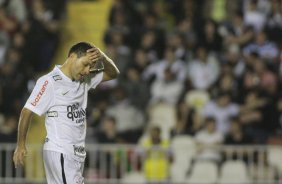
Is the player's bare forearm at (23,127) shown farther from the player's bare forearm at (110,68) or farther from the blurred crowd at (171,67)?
the blurred crowd at (171,67)

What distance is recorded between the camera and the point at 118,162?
1827 centimetres

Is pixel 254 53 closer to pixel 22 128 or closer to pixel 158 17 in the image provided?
pixel 158 17

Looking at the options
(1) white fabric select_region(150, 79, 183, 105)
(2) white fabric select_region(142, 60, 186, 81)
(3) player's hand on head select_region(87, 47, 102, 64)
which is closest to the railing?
(1) white fabric select_region(150, 79, 183, 105)

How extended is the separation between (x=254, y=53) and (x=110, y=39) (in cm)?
332

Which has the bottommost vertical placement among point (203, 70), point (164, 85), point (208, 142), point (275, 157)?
point (275, 157)

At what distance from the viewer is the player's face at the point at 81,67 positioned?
36.9 ft

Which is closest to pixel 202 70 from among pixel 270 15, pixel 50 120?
pixel 270 15

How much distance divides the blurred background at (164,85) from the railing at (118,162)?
18 mm

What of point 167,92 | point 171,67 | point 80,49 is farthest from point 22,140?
point 171,67

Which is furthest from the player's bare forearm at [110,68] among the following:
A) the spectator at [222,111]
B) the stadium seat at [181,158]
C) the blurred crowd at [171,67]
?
the spectator at [222,111]

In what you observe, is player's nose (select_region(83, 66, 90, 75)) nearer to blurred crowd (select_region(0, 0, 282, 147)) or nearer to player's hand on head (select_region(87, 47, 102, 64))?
player's hand on head (select_region(87, 47, 102, 64))

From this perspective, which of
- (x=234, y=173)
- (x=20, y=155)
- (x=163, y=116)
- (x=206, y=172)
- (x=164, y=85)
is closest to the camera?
(x=20, y=155)

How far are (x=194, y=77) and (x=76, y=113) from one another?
8978mm

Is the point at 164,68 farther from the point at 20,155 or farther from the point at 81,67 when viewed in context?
the point at 20,155
